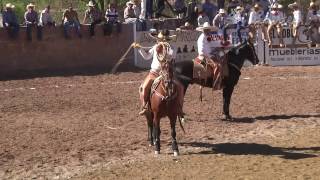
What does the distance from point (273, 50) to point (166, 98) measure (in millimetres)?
14503

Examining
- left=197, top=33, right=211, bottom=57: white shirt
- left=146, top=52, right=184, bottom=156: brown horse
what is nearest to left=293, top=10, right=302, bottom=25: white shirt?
left=197, top=33, right=211, bottom=57: white shirt

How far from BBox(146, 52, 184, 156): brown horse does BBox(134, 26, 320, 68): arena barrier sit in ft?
42.4

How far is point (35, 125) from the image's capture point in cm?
1412

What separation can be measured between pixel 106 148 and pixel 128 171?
1675mm

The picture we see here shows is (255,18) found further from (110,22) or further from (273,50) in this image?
(110,22)

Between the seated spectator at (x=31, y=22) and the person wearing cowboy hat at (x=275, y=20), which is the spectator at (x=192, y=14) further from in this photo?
the seated spectator at (x=31, y=22)

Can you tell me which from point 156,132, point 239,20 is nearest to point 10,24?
point 239,20

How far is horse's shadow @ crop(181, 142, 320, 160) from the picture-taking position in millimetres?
11492

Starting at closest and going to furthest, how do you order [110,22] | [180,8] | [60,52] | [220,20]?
[60,52], [110,22], [220,20], [180,8]

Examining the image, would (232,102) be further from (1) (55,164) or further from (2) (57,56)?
(2) (57,56)

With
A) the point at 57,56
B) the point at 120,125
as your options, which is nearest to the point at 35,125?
the point at 120,125

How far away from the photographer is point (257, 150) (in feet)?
39.0

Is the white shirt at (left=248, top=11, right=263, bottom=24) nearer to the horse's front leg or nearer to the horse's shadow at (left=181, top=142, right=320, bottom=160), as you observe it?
the horse's front leg

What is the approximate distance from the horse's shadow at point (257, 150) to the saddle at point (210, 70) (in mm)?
2682
